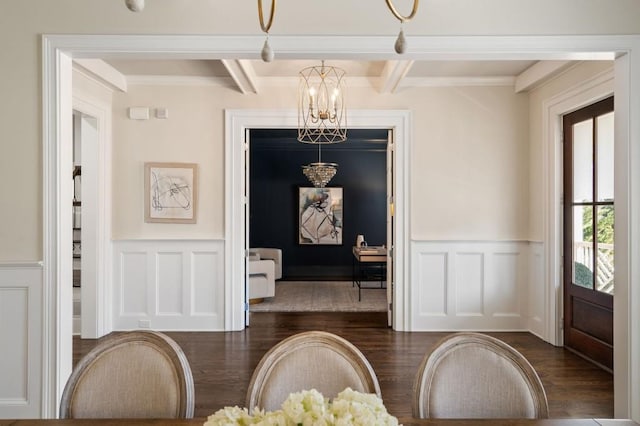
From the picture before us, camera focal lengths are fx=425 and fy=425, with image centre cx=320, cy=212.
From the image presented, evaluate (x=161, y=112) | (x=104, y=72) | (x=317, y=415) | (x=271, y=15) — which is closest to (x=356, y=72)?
(x=161, y=112)

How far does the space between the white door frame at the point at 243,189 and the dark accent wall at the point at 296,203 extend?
410cm

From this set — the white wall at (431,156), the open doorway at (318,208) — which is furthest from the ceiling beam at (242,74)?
the open doorway at (318,208)

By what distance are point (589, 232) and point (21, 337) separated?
4.50m

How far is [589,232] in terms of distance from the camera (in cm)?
388

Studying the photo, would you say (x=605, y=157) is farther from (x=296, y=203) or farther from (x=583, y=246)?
(x=296, y=203)

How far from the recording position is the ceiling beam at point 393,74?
3.96 meters

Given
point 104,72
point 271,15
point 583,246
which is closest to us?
point 271,15

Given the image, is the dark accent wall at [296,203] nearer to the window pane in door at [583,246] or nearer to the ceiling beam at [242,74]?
the ceiling beam at [242,74]

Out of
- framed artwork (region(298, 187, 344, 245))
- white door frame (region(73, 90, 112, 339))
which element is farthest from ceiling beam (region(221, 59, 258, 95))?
framed artwork (region(298, 187, 344, 245))

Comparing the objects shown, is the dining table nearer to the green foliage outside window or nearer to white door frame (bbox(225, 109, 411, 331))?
the green foliage outside window

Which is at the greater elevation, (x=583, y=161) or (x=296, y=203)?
(x=583, y=161)

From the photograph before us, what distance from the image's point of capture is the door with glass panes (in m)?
3.63

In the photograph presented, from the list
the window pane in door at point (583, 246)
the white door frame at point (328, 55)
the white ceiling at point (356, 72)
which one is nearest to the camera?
the white door frame at point (328, 55)

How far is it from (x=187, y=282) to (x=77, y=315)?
148 centimetres
